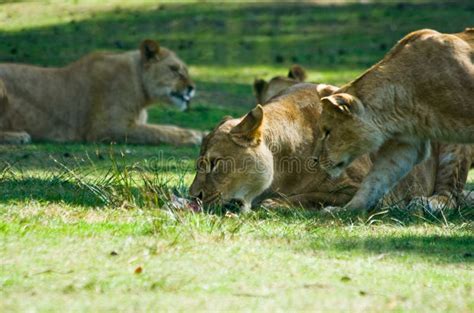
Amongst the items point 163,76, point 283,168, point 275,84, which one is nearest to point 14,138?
point 163,76

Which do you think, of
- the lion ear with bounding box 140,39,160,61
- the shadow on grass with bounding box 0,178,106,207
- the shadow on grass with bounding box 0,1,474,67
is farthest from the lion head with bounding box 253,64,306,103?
the shadow on grass with bounding box 0,1,474,67

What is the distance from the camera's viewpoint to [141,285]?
18.2ft

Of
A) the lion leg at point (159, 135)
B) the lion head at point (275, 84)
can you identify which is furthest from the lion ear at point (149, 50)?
the lion head at point (275, 84)

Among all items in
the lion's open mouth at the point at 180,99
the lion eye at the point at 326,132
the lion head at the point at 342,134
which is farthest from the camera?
the lion's open mouth at the point at 180,99

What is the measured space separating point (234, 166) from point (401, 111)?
1.21m

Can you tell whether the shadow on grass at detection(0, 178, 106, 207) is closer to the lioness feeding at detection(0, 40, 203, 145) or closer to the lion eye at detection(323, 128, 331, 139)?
the lion eye at detection(323, 128, 331, 139)

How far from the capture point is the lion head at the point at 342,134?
8109mm

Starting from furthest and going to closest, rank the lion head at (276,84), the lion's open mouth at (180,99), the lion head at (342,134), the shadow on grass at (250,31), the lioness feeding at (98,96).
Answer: the shadow on grass at (250,31)
the lion's open mouth at (180,99)
the lioness feeding at (98,96)
the lion head at (276,84)
the lion head at (342,134)

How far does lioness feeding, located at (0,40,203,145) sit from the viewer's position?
13469 millimetres

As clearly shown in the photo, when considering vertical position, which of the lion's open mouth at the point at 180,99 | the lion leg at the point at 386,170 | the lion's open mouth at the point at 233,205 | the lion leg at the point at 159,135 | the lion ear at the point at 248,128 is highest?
the lion ear at the point at 248,128

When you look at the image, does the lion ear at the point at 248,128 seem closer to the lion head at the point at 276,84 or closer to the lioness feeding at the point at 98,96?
the lion head at the point at 276,84

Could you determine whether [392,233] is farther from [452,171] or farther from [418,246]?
[452,171]

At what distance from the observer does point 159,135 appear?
13.5 m

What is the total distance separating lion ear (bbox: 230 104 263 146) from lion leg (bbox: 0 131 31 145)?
5160 mm
